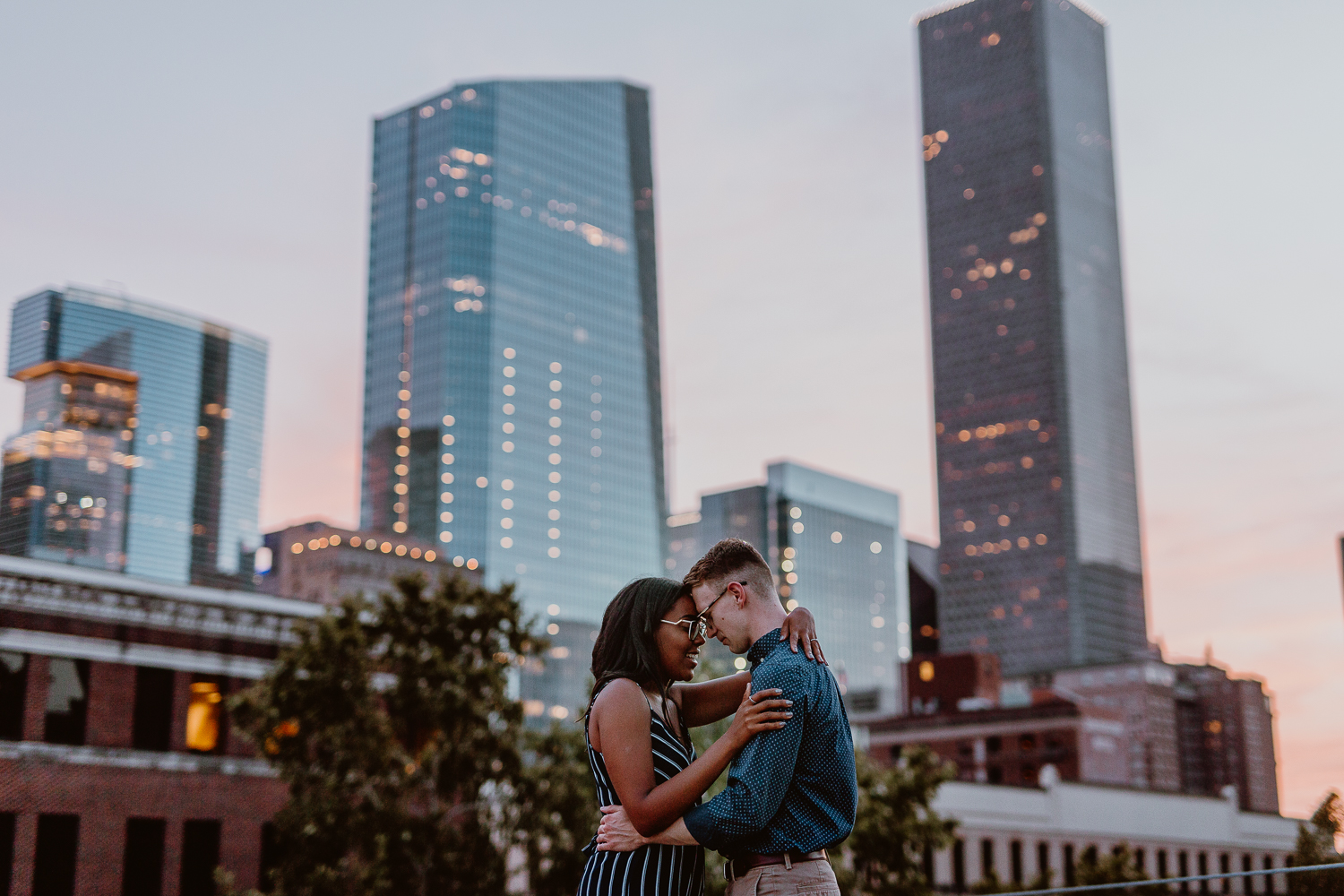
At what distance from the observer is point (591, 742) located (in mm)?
6098

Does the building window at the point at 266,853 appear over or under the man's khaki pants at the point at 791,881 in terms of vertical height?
under

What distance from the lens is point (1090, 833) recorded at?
70188mm

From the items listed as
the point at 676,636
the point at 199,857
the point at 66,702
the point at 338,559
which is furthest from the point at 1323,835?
the point at 338,559

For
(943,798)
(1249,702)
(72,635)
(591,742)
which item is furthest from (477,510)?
(591,742)

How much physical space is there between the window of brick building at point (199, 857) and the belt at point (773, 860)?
32852mm

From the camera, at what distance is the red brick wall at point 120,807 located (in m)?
32.2

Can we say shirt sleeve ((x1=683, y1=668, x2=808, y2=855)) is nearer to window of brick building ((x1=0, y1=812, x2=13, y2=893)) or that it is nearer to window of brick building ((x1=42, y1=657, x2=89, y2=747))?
window of brick building ((x1=0, y1=812, x2=13, y2=893))

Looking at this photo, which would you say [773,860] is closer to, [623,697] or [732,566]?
[623,697]

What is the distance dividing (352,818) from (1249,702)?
19476 cm

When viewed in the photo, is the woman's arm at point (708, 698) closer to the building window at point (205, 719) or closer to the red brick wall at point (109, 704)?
the red brick wall at point (109, 704)

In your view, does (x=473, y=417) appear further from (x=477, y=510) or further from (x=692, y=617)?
(x=692, y=617)

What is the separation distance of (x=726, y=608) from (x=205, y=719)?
34.1 meters

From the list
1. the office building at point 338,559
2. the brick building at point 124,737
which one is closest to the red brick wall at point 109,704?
the brick building at point 124,737

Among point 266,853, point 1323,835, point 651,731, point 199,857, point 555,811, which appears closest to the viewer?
point 651,731
